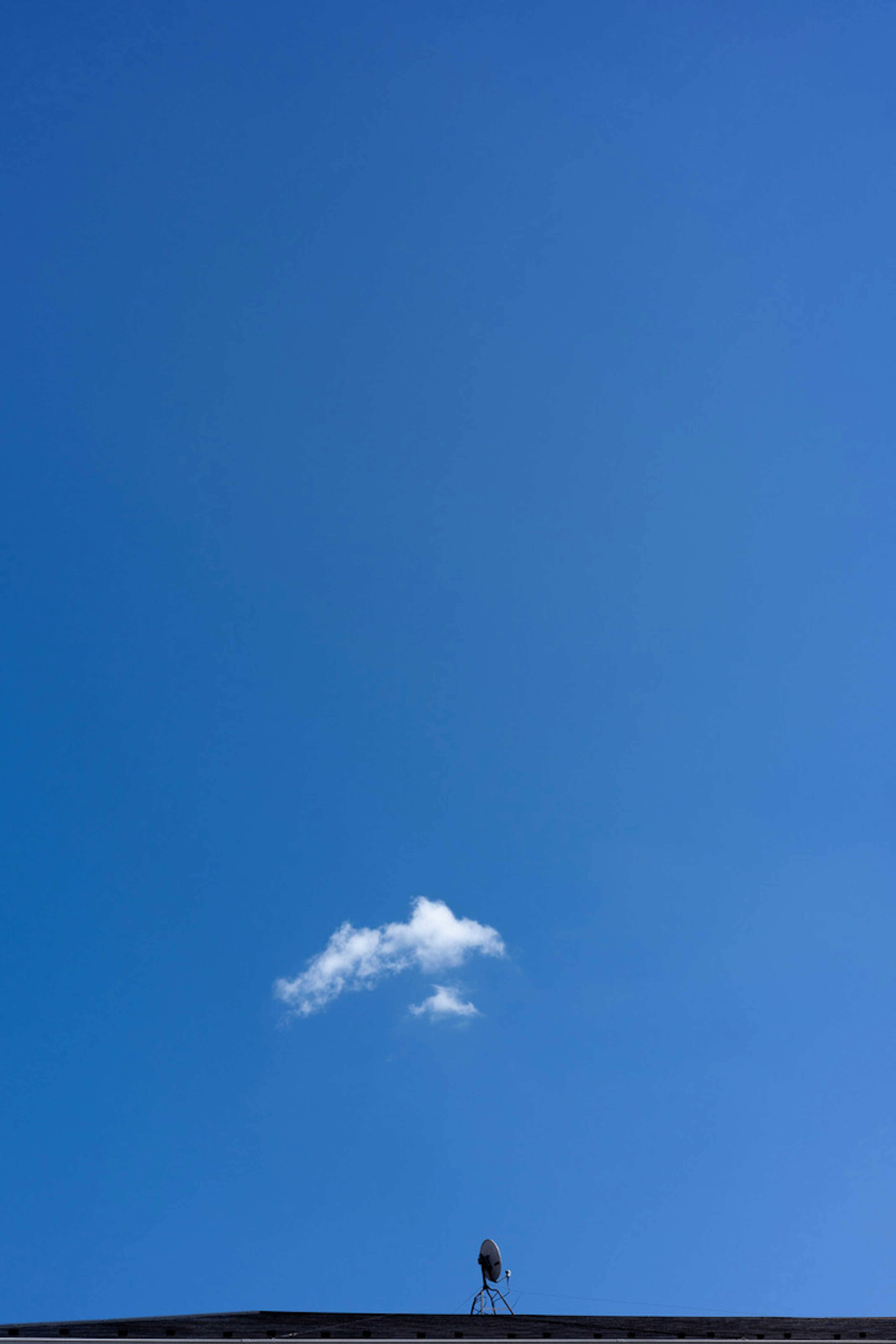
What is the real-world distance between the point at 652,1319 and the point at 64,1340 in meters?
9.85

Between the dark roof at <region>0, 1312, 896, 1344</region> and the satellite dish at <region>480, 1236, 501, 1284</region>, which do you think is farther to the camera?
the satellite dish at <region>480, 1236, 501, 1284</region>

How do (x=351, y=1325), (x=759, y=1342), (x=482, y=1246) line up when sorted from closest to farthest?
(x=759, y=1342)
(x=351, y=1325)
(x=482, y=1246)

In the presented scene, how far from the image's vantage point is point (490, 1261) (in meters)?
21.5

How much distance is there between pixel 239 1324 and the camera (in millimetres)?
13156

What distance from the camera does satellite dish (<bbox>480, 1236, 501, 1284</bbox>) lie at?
69.5 feet

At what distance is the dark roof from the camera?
37.7 ft

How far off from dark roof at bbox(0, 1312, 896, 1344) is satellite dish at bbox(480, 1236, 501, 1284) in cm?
511

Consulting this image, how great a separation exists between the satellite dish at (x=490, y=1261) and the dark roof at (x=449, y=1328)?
5.11m

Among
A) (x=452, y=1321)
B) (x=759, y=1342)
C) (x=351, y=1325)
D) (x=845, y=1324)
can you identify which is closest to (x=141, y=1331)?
(x=351, y=1325)

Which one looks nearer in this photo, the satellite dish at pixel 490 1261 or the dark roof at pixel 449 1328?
the dark roof at pixel 449 1328

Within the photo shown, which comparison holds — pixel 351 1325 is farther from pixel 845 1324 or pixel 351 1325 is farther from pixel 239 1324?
pixel 845 1324

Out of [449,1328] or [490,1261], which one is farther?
[490,1261]

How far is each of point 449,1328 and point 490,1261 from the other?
30.7ft

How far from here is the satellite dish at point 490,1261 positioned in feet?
69.5
